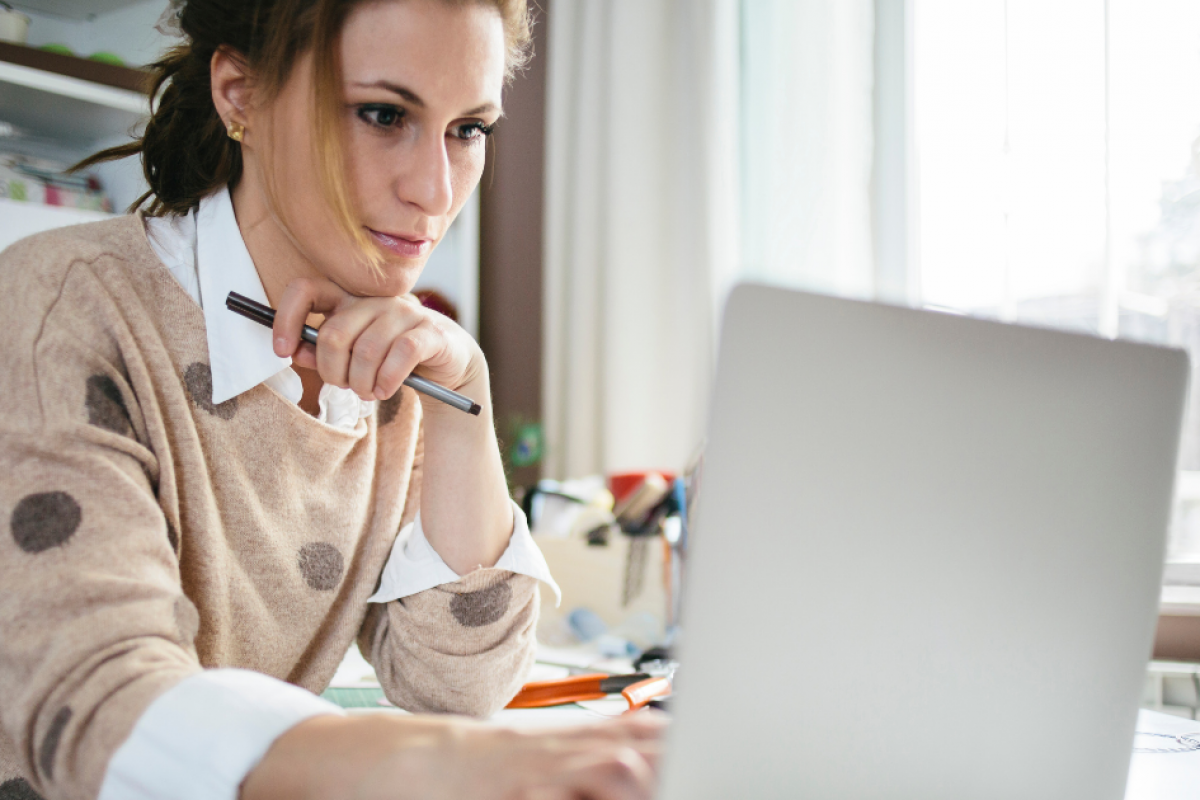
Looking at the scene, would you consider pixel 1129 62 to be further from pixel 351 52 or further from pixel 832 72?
pixel 351 52

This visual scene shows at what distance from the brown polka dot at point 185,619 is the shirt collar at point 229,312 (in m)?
0.24

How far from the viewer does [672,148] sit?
212cm

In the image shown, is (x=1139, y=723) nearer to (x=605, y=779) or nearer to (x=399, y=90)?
(x=605, y=779)

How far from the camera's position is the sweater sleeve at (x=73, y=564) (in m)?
0.42

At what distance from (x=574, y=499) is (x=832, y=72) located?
98 cm

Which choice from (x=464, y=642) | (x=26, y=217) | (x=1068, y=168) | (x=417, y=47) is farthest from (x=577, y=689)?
(x=26, y=217)

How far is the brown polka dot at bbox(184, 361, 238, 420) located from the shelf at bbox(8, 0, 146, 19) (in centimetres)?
171

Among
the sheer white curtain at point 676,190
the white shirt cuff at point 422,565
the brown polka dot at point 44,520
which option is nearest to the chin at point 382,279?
the white shirt cuff at point 422,565

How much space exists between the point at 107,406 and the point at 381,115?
1.04 feet

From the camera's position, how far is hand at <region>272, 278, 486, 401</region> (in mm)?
687

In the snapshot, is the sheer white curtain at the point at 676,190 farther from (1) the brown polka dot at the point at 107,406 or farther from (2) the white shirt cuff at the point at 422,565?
(1) the brown polka dot at the point at 107,406

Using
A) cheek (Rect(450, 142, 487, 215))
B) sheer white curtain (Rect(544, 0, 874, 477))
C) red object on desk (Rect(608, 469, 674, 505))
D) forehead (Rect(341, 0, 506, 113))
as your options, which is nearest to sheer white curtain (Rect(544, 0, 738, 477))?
sheer white curtain (Rect(544, 0, 874, 477))

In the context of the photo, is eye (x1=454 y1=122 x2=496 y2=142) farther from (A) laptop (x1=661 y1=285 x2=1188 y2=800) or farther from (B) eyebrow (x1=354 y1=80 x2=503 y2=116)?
(A) laptop (x1=661 y1=285 x2=1188 y2=800)

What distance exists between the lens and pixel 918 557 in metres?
0.39
